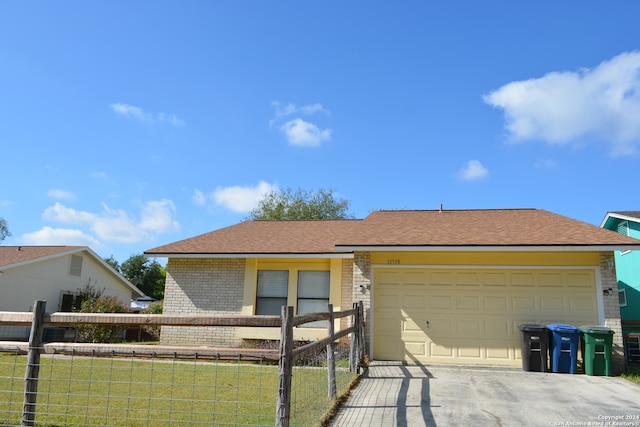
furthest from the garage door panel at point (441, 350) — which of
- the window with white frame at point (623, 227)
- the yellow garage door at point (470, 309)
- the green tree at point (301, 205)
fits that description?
the green tree at point (301, 205)

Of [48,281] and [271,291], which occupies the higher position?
[48,281]

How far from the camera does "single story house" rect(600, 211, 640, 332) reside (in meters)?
17.7

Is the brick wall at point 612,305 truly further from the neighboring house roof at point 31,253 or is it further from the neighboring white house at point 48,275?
the neighboring house roof at point 31,253

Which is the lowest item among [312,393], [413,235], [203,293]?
[312,393]

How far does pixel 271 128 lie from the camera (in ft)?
59.1

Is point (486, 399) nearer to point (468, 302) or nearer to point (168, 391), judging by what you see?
point (468, 302)

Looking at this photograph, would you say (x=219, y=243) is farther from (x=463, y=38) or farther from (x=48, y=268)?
(x=48, y=268)

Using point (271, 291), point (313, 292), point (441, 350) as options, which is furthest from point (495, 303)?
point (271, 291)

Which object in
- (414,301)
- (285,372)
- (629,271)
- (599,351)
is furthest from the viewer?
(629,271)

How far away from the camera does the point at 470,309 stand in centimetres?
1140

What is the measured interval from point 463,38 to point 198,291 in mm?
11209

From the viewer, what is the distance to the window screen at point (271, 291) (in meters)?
14.1

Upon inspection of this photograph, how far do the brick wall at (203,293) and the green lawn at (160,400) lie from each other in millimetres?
4303

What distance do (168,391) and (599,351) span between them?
9042 millimetres
